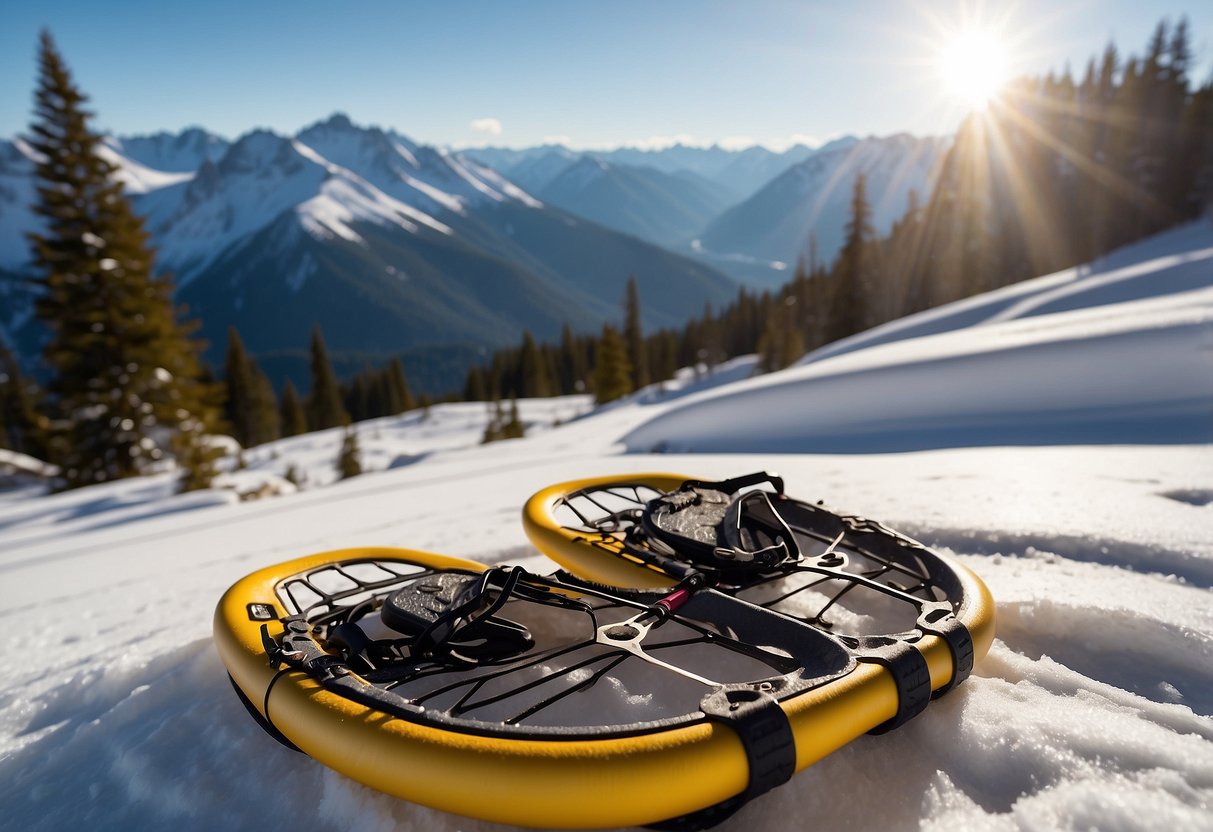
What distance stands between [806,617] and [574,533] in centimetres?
117

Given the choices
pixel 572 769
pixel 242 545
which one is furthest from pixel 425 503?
pixel 572 769

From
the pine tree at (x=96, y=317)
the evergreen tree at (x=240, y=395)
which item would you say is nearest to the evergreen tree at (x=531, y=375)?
the evergreen tree at (x=240, y=395)

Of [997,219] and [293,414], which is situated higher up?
[997,219]

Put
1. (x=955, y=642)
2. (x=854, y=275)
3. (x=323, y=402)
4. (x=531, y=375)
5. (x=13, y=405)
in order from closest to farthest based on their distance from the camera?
(x=955, y=642) → (x=854, y=275) → (x=13, y=405) → (x=323, y=402) → (x=531, y=375)

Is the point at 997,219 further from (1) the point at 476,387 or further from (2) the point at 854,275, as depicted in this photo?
(1) the point at 476,387

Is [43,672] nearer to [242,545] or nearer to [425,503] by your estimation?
[242,545]

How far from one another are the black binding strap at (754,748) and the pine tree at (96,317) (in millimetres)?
17897

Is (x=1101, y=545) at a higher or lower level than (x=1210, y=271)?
lower

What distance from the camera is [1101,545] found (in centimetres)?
283

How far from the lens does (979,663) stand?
2047mm

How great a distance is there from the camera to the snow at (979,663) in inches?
61.3

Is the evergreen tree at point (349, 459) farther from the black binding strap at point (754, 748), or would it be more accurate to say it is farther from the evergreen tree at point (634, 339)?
the black binding strap at point (754, 748)

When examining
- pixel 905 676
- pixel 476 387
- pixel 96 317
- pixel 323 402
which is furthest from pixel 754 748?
pixel 476 387

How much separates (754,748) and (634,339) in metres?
55.8
